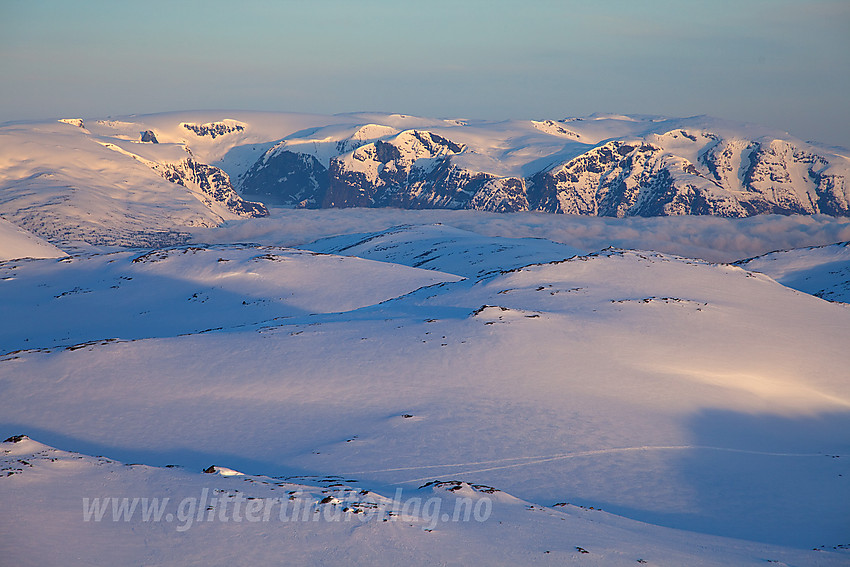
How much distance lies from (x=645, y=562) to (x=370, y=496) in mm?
10837

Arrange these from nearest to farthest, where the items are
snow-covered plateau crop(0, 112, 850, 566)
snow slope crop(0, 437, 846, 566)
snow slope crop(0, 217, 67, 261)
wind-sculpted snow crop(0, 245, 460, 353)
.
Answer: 1. snow slope crop(0, 437, 846, 566)
2. snow-covered plateau crop(0, 112, 850, 566)
3. wind-sculpted snow crop(0, 245, 460, 353)
4. snow slope crop(0, 217, 67, 261)

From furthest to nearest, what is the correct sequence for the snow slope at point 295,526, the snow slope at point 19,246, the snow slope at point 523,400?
the snow slope at point 19,246
the snow slope at point 523,400
the snow slope at point 295,526

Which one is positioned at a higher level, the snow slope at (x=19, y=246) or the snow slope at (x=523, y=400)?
the snow slope at (x=523, y=400)

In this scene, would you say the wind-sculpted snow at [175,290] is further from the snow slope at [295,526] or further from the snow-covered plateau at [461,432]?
the snow slope at [295,526]

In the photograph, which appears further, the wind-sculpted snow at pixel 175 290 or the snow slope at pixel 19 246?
the snow slope at pixel 19 246

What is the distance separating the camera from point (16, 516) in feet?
82.8

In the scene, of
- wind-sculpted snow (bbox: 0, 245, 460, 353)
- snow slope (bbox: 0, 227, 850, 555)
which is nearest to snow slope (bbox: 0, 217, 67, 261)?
wind-sculpted snow (bbox: 0, 245, 460, 353)

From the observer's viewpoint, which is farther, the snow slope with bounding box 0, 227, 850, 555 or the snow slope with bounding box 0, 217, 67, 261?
the snow slope with bounding box 0, 217, 67, 261

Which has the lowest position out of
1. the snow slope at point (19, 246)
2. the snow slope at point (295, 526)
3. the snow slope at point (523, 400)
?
the snow slope at point (19, 246)

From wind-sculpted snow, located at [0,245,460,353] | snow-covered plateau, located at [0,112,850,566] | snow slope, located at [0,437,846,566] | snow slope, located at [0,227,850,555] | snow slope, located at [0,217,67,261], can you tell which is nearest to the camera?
snow slope, located at [0,437,846,566]

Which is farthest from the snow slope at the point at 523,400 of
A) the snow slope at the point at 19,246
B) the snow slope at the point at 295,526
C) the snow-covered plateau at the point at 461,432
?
the snow slope at the point at 19,246

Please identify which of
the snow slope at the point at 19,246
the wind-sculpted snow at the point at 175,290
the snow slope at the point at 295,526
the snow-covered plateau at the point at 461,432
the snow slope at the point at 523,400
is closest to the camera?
the snow slope at the point at 295,526

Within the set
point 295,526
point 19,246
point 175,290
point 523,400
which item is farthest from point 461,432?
point 19,246

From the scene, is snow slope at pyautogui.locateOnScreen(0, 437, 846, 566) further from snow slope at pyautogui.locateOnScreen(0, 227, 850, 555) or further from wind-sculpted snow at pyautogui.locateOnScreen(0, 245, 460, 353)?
wind-sculpted snow at pyautogui.locateOnScreen(0, 245, 460, 353)
